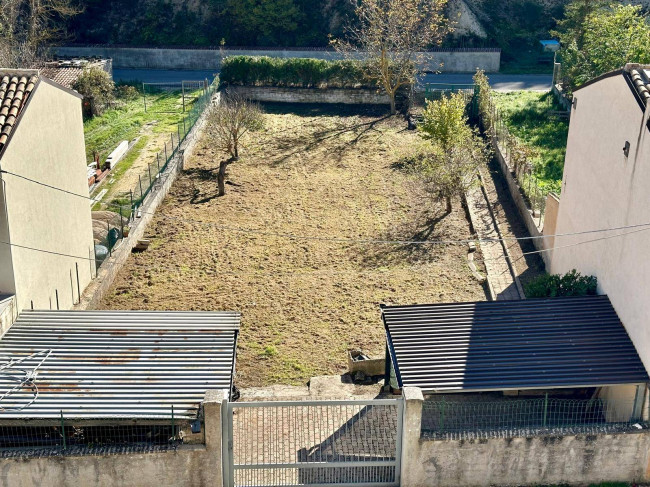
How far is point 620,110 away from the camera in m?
17.9

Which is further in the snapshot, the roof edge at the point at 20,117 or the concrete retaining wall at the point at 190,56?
the concrete retaining wall at the point at 190,56

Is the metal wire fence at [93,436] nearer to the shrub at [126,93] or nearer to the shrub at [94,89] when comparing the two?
the shrub at [94,89]

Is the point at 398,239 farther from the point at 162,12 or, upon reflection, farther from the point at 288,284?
the point at 162,12

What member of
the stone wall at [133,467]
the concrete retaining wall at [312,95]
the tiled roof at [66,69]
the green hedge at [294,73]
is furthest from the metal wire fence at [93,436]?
the green hedge at [294,73]

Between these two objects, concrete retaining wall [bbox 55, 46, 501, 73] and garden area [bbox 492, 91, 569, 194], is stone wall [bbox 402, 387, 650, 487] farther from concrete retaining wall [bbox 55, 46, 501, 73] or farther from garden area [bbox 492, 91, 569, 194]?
concrete retaining wall [bbox 55, 46, 501, 73]

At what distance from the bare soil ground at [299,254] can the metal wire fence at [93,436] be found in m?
4.43

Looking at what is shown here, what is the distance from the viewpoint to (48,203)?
777 inches

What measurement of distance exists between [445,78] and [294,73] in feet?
32.1

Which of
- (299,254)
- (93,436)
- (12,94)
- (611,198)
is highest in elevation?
(12,94)

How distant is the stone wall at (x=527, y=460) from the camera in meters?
14.3

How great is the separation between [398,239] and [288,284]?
Result: 15.9ft

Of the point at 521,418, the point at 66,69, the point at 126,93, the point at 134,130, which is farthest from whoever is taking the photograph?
the point at 126,93

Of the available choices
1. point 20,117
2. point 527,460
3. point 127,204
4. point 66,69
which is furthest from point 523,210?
point 66,69

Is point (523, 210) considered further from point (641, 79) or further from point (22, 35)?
point (22, 35)
